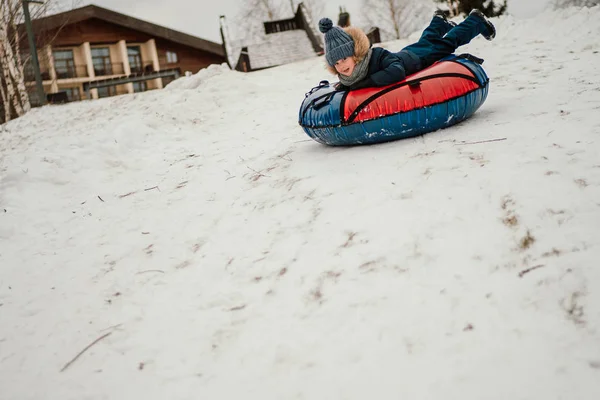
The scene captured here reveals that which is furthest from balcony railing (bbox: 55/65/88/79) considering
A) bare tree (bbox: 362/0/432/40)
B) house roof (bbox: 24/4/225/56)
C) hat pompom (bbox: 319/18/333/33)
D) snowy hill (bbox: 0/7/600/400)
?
hat pompom (bbox: 319/18/333/33)

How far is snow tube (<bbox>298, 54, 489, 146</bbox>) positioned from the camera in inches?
127

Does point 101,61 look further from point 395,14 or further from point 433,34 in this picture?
point 433,34

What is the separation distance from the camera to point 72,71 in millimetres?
25031

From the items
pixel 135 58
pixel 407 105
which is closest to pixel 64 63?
pixel 135 58

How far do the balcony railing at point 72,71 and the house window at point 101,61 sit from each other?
0.72m

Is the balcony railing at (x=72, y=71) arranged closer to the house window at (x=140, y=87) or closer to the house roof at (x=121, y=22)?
the house window at (x=140, y=87)

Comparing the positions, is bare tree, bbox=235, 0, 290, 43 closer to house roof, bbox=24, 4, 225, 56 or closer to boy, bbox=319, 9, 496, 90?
house roof, bbox=24, 4, 225, 56

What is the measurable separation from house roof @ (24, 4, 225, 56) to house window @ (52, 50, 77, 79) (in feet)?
16.2

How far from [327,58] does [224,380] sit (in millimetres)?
2901

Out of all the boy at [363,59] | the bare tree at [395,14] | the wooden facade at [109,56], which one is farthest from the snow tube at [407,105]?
the bare tree at [395,14]

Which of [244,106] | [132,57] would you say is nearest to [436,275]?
[244,106]

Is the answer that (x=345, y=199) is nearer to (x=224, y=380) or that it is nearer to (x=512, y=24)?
(x=224, y=380)

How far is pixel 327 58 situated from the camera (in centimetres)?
351

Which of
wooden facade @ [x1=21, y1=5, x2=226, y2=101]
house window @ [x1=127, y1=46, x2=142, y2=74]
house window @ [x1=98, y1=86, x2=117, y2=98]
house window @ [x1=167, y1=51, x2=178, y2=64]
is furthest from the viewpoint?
house window @ [x1=167, y1=51, x2=178, y2=64]
